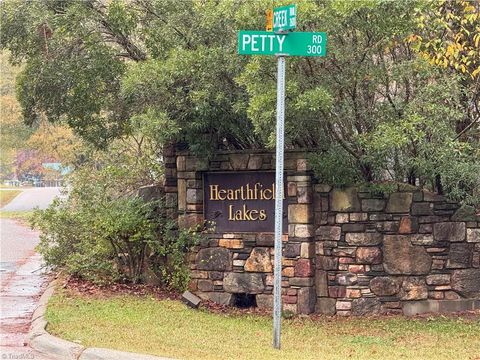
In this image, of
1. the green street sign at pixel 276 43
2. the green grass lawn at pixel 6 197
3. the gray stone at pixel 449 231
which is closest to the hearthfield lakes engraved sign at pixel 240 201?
the gray stone at pixel 449 231

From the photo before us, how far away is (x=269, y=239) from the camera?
1011cm

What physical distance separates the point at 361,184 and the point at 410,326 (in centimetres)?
195

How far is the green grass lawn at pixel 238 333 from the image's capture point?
734cm

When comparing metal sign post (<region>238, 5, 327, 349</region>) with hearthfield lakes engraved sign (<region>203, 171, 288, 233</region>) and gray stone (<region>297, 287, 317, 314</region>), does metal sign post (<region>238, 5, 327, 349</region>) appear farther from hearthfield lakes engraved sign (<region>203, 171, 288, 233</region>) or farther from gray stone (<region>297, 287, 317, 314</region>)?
hearthfield lakes engraved sign (<region>203, 171, 288, 233</region>)

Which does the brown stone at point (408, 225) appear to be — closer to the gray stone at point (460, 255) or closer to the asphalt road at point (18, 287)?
the gray stone at point (460, 255)

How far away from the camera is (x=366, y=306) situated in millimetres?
9758

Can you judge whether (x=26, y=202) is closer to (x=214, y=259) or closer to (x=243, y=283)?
(x=214, y=259)

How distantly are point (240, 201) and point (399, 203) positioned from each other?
Answer: 2248 mm

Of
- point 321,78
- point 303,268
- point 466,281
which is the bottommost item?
point 466,281

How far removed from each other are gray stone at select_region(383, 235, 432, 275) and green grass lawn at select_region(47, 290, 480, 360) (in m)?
0.66

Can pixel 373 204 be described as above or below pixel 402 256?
above

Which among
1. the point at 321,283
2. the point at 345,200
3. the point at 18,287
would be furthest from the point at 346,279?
the point at 18,287

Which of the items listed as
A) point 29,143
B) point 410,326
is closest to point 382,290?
point 410,326

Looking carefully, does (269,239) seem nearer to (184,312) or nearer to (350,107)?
(184,312)
